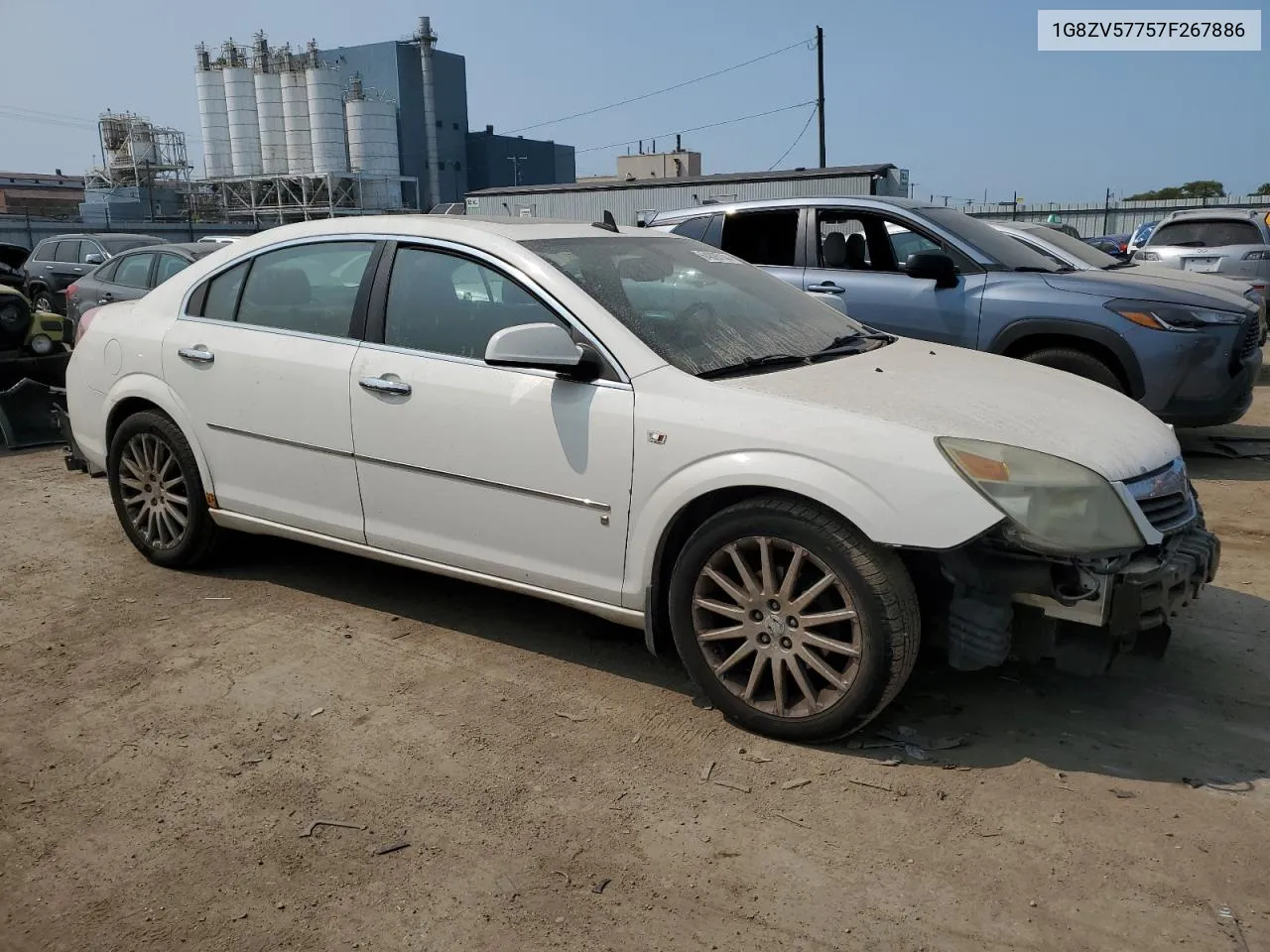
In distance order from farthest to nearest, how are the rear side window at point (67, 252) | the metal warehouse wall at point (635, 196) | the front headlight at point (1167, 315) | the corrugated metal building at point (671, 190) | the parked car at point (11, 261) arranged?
the metal warehouse wall at point (635, 196) → the corrugated metal building at point (671, 190) → the rear side window at point (67, 252) → the parked car at point (11, 261) → the front headlight at point (1167, 315)

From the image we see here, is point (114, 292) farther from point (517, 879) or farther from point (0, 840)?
point (517, 879)

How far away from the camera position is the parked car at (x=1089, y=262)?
303 inches

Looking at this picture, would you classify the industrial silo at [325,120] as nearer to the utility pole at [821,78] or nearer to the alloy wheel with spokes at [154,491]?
the utility pole at [821,78]

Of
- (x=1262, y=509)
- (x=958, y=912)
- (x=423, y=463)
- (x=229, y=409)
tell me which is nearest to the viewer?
(x=958, y=912)

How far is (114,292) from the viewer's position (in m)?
12.1

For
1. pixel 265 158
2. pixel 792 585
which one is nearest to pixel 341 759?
pixel 792 585

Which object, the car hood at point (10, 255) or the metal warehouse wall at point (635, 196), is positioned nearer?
the car hood at point (10, 255)

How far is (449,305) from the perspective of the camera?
13.2ft

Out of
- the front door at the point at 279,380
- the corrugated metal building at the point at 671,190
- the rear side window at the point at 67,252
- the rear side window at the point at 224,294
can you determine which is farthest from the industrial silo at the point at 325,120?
the front door at the point at 279,380

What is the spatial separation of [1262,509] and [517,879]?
5.20 metres

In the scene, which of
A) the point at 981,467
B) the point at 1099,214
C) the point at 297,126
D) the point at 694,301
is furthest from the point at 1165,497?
the point at 297,126

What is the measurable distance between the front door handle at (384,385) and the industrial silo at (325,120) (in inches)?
2362

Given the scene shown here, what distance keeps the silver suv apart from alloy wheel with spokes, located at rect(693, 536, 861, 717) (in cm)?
1206

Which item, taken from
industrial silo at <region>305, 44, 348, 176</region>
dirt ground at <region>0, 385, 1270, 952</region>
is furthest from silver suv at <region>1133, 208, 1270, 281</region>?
industrial silo at <region>305, 44, 348, 176</region>
